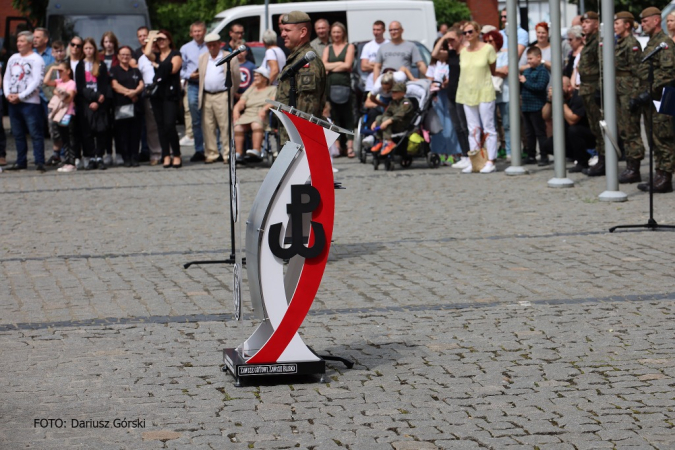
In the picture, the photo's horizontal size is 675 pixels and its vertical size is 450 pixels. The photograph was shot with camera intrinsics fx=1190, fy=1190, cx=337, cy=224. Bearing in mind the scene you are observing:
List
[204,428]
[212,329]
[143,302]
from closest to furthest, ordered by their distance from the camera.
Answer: [204,428] → [212,329] → [143,302]

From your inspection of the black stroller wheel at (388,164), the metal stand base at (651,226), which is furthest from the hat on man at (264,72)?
the metal stand base at (651,226)

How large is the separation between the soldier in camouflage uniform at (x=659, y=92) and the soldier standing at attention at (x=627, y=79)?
0.78 ft

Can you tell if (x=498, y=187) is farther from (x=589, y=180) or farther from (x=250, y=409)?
(x=250, y=409)

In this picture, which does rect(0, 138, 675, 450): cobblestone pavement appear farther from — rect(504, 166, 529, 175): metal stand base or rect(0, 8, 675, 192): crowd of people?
rect(0, 8, 675, 192): crowd of people

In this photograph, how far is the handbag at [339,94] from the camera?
19.0m

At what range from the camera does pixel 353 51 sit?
19078 mm

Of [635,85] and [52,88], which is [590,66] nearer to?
[635,85]

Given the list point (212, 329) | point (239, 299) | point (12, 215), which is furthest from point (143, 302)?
point (12, 215)

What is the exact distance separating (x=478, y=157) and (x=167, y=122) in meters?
4.82

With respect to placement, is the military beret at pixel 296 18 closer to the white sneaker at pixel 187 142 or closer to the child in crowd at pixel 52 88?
the child in crowd at pixel 52 88

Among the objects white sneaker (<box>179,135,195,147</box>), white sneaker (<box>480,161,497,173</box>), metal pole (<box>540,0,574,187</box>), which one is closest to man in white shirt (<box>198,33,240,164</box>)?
white sneaker (<box>480,161,497,173</box>)

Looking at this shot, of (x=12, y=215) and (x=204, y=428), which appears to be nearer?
(x=204, y=428)

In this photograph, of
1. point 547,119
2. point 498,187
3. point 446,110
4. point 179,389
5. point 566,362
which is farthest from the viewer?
point 446,110

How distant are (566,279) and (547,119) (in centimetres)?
837
